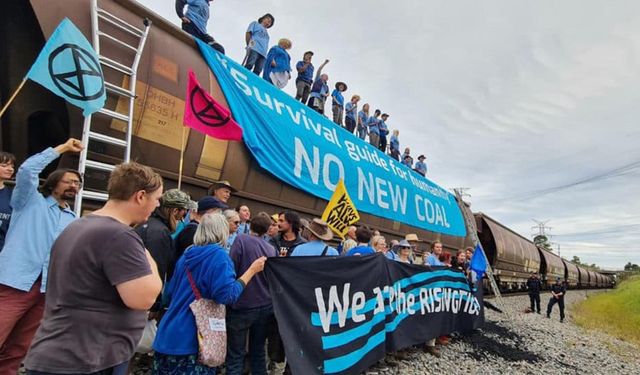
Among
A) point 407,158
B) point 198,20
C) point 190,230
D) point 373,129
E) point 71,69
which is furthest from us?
point 407,158

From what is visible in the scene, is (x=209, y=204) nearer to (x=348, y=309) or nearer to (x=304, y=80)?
(x=348, y=309)

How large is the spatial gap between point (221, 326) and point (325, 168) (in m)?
4.49

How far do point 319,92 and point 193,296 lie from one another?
7.41 meters

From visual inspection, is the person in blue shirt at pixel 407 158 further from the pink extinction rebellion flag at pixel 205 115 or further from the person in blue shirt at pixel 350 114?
the pink extinction rebellion flag at pixel 205 115

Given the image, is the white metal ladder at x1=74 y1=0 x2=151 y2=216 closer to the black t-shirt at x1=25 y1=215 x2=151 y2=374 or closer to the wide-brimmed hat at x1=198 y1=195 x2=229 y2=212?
the wide-brimmed hat at x1=198 y1=195 x2=229 y2=212

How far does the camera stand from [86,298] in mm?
1417

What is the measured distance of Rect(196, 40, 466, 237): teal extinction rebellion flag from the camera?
4.99 m

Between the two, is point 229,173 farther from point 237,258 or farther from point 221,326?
point 221,326

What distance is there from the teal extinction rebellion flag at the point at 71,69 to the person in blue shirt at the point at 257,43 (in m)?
3.81

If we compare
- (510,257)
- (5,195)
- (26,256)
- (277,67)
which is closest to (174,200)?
(26,256)

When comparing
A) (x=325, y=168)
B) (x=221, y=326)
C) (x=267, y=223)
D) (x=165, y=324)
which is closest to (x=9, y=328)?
(x=165, y=324)

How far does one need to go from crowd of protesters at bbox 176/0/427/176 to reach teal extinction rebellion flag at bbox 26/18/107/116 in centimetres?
227

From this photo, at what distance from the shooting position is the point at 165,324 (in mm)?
2383

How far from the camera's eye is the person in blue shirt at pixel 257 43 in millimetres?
6676
